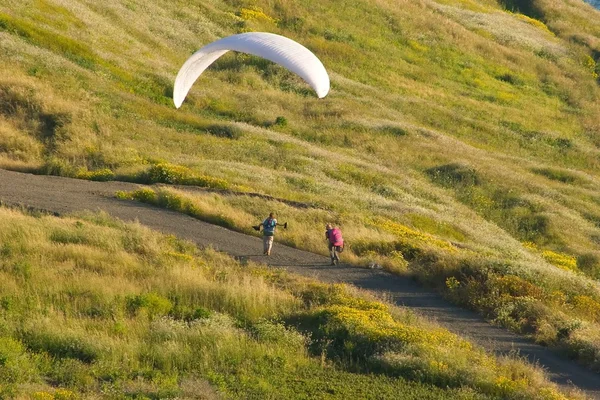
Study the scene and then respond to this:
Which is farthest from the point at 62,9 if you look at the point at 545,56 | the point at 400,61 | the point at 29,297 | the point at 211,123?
the point at 545,56

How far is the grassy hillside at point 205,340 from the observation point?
12531 mm

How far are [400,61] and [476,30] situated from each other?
19.0 metres

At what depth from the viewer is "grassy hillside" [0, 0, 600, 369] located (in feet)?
81.4

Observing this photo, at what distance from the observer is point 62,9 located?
53.9 metres

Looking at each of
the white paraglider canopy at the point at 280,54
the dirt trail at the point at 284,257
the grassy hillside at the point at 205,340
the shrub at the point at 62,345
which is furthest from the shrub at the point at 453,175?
the shrub at the point at 62,345

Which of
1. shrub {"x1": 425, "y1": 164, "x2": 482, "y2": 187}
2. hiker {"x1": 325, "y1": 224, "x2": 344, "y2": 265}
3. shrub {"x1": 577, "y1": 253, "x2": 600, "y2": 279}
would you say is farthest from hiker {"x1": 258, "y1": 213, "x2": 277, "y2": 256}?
shrub {"x1": 425, "y1": 164, "x2": 482, "y2": 187}

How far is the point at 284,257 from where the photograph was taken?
2309cm

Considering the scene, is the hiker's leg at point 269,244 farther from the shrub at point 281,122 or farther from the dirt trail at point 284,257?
the shrub at point 281,122

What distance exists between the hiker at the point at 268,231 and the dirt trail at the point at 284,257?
0.30 metres

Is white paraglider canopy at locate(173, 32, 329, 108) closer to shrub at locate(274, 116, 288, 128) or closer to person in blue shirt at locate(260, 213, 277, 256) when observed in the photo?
person in blue shirt at locate(260, 213, 277, 256)

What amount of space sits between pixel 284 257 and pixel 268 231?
1.00 m

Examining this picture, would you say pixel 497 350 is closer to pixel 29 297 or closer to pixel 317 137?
pixel 29 297

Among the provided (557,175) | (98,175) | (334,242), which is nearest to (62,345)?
(334,242)

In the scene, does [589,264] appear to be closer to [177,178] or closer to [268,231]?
[177,178]
